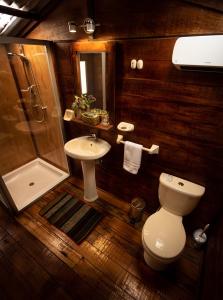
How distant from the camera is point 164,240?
142 centimetres

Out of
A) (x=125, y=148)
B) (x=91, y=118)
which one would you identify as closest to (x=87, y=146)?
(x=91, y=118)

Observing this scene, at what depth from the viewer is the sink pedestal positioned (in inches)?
81.3

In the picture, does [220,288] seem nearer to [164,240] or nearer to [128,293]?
[164,240]

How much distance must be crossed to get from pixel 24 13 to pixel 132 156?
6.10 feet

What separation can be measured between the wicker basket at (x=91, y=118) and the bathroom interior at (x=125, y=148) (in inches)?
1.9

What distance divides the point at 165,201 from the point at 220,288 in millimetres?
737

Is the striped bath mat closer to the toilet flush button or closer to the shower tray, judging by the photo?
the shower tray

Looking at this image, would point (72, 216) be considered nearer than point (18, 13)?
No

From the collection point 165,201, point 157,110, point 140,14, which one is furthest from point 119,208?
point 140,14

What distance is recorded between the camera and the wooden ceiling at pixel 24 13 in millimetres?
1630

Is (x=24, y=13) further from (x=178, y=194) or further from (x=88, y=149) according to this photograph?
(x=178, y=194)

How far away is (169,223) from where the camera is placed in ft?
5.14

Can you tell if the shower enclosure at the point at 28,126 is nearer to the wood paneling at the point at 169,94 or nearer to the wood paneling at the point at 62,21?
the wood paneling at the point at 62,21

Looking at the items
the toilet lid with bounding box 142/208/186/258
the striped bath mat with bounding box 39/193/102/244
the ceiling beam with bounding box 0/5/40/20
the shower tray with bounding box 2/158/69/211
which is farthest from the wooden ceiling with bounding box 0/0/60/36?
the toilet lid with bounding box 142/208/186/258
